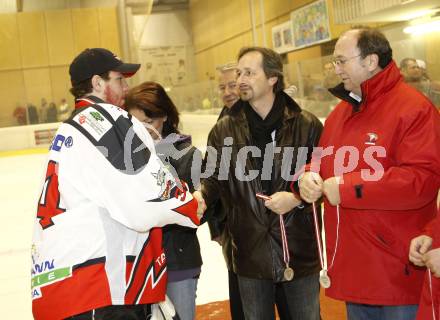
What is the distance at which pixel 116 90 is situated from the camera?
6.69ft

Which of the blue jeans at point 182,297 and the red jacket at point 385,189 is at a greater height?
the red jacket at point 385,189

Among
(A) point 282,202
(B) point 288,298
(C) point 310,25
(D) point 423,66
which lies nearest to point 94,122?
(A) point 282,202

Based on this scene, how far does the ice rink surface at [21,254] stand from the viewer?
415 cm

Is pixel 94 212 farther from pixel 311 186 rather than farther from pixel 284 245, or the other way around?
pixel 284 245

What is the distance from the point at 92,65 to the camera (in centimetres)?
199

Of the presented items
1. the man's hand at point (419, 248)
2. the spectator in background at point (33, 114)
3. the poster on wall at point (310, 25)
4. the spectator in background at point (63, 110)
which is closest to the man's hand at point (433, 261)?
the man's hand at point (419, 248)

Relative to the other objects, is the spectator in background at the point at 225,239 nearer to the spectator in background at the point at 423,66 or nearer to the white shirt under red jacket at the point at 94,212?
the white shirt under red jacket at the point at 94,212

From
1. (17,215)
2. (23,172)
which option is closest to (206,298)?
(17,215)

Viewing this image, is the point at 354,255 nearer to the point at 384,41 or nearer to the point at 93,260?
the point at 384,41

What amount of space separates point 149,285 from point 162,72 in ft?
83.8

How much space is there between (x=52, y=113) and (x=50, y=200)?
17370mm

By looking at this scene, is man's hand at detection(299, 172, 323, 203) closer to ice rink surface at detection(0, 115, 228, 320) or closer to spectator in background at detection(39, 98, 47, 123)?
ice rink surface at detection(0, 115, 228, 320)

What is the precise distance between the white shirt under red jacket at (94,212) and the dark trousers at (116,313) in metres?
0.03

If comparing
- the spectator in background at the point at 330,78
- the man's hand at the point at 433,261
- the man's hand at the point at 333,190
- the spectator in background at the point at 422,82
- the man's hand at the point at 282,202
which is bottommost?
the man's hand at the point at 433,261
